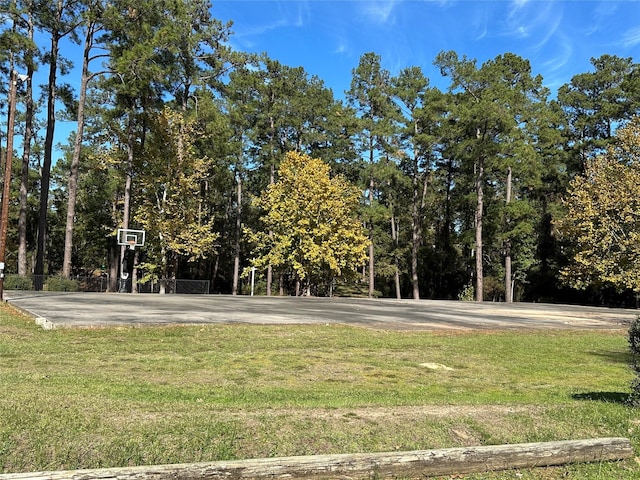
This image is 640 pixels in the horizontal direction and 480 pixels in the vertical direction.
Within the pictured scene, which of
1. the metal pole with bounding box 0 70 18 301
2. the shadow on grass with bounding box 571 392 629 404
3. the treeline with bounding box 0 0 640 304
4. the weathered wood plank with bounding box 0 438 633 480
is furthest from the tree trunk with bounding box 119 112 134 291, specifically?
the weathered wood plank with bounding box 0 438 633 480

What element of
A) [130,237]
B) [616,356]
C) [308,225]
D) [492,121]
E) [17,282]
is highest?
[492,121]

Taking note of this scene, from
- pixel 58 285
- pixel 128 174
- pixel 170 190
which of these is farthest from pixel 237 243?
pixel 58 285

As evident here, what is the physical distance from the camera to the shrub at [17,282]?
2777 centimetres

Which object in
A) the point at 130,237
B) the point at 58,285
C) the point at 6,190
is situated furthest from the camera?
the point at 130,237

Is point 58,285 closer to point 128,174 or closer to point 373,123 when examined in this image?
point 128,174

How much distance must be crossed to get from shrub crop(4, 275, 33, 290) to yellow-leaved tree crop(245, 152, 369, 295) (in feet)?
52.0

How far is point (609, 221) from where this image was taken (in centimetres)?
3152

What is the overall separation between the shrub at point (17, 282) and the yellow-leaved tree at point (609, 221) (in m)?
32.1

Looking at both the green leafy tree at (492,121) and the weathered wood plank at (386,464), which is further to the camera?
the green leafy tree at (492,121)

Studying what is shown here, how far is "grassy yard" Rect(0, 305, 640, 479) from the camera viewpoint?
441 centimetres

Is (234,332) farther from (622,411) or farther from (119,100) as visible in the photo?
(119,100)

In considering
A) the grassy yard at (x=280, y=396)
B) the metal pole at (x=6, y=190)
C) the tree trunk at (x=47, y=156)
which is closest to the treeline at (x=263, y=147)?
the tree trunk at (x=47, y=156)

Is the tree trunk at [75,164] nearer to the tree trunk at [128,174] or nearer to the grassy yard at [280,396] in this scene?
the tree trunk at [128,174]

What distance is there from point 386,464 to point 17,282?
1151 inches
